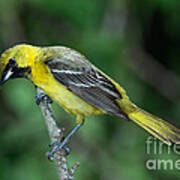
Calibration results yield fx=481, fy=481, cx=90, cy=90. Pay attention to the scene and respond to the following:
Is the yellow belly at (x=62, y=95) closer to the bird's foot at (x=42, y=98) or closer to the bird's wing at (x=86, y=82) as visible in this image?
the bird's wing at (x=86, y=82)

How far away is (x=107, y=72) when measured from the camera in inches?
207

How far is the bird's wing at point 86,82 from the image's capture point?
13.9 ft

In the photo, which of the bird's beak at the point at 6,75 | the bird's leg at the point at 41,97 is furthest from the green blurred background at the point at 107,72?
the bird's beak at the point at 6,75

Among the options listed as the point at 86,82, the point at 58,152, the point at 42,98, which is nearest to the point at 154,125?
the point at 86,82

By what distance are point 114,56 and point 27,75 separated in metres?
1.37

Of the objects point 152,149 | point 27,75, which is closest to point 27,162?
point 27,75

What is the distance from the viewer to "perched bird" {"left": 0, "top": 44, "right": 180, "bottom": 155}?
13.4 ft

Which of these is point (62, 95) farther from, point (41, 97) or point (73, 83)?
point (41, 97)

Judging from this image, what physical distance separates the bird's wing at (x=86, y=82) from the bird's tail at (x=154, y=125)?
113mm

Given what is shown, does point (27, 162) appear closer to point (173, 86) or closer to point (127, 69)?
point (127, 69)

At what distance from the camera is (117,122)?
18.0ft

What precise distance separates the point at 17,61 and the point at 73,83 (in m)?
0.54

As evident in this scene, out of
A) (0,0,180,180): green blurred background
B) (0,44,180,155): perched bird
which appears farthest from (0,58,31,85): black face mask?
(0,0,180,180): green blurred background

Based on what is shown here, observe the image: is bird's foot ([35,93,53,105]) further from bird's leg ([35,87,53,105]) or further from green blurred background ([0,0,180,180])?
green blurred background ([0,0,180,180])
